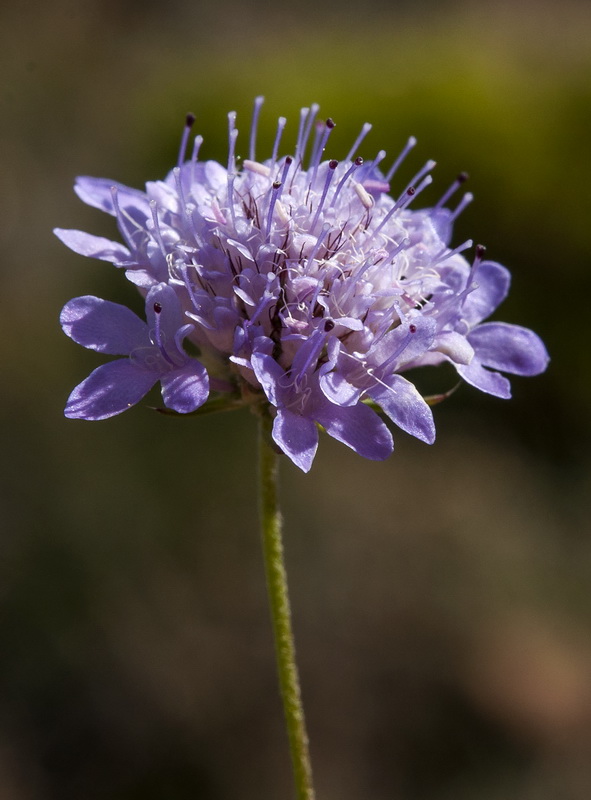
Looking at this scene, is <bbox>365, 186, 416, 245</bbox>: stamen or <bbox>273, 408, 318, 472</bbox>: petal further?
<bbox>365, 186, 416, 245</bbox>: stamen

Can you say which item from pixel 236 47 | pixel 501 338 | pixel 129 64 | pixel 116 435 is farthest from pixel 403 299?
pixel 129 64

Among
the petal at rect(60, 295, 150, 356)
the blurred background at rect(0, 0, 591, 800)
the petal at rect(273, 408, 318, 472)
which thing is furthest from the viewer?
the blurred background at rect(0, 0, 591, 800)

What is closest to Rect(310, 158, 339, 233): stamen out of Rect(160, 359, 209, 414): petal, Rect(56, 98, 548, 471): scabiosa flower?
Rect(56, 98, 548, 471): scabiosa flower

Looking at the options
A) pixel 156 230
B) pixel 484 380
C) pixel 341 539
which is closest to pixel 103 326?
pixel 156 230

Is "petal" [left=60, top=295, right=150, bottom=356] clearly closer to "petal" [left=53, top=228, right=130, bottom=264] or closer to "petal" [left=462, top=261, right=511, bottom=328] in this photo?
"petal" [left=53, top=228, right=130, bottom=264]

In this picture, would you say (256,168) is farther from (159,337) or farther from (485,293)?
(485,293)

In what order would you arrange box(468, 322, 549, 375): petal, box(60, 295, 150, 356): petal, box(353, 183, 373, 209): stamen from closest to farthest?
box(60, 295, 150, 356): petal
box(353, 183, 373, 209): stamen
box(468, 322, 549, 375): petal

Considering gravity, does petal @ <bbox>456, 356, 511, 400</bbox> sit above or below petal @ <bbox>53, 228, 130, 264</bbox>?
above

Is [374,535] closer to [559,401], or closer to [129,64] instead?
[559,401]
